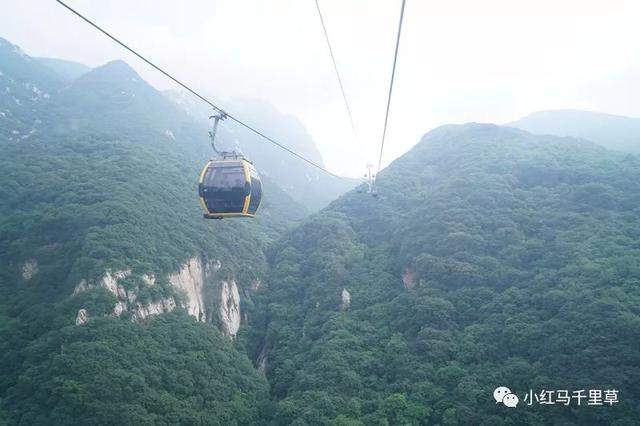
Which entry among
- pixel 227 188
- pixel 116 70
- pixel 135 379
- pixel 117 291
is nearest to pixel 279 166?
pixel 116 70

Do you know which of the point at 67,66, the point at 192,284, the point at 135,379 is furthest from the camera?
the point at 67,66

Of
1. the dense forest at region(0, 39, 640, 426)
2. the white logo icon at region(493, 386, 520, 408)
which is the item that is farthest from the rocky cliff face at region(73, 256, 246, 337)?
the white logo icon at region(493, 386, 520, 408)

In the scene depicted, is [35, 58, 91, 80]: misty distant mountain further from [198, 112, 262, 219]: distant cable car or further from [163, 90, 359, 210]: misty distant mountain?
[198, 112, 262, 219]: distant cable car

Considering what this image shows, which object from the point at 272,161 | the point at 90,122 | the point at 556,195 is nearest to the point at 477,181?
the point at 556,195

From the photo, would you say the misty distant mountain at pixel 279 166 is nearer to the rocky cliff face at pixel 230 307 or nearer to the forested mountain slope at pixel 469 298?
the forested mountain slope at pixel 469 298

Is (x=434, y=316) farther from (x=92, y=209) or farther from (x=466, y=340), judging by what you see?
(x=92, y=209)

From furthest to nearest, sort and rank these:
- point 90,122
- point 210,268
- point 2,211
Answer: point 90,122
point 210,268
point 2,211

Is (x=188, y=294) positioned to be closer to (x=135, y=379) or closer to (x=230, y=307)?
(x=230, y=307)
